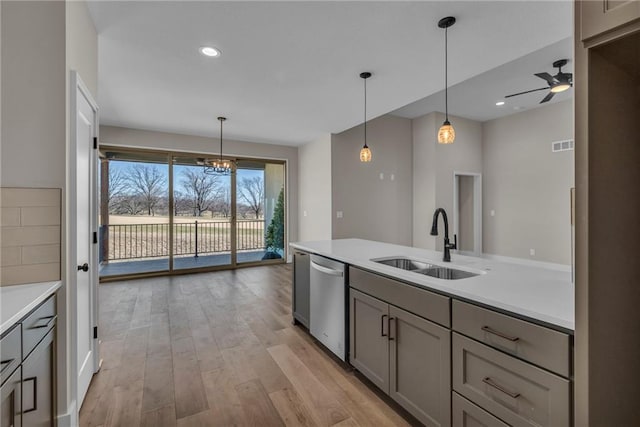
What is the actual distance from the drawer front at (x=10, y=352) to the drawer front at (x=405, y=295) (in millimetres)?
1734

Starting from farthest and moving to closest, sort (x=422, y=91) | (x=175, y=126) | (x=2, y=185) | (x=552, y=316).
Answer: (x=175, y=126) → (x=422, y=91) → (x=2, y=185) → (x=552, y=316)

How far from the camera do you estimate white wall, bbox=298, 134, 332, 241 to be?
5594 millimetres

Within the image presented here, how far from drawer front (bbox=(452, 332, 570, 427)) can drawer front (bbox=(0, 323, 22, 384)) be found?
181 cm

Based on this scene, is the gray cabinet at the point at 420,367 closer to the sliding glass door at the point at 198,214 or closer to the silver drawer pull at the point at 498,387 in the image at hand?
the silver drawer pull at the point at 498,387

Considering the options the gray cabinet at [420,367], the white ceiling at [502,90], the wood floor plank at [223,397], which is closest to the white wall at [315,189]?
the white ceiling at [502,90]

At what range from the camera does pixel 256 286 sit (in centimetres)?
470

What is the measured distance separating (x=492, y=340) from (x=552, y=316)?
275 millimetres

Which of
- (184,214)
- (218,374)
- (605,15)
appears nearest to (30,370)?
(218,374)

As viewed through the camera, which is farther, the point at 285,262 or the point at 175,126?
the point at 285,262

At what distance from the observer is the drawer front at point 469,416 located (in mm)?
1276

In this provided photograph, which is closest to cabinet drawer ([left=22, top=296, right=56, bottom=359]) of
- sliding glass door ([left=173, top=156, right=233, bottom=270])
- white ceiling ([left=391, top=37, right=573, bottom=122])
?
sliding glass door ([left=173, top=156, right=233, bottom=270])

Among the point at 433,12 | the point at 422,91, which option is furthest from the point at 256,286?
the point at 433,12

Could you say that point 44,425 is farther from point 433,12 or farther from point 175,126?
point 175,126

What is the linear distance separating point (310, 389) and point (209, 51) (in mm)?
2882
